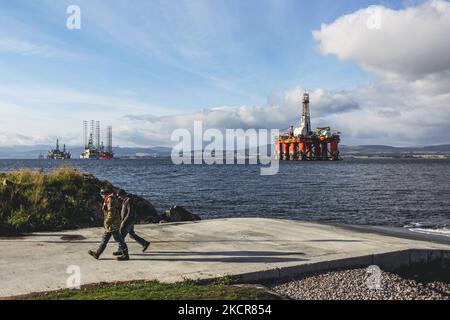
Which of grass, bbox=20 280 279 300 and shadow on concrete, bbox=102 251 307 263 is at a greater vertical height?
grass, bbox=20 280 279 300

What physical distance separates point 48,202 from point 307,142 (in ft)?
466

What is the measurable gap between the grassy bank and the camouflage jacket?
4261 mm

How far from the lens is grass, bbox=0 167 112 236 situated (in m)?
12.0

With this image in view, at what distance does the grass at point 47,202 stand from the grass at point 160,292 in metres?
6.18

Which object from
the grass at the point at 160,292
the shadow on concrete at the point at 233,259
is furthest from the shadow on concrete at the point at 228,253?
the grass at the point at 160,292

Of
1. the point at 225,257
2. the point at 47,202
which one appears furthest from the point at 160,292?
the point at 47,202

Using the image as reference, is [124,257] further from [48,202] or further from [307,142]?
[307,142]

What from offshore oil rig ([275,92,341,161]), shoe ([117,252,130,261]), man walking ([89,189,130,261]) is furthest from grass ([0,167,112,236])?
offshore oil rig ([275,92,341,161])

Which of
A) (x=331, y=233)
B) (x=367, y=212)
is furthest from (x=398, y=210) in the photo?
(x=331, y=233)

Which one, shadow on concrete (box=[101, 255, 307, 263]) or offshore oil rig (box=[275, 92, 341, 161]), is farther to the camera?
offshore oil rig (box=[275, 92, 341, 161])

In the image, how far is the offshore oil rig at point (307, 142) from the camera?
484 ft

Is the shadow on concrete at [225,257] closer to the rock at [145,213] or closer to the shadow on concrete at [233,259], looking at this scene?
the shadow on concrete at [233,259]

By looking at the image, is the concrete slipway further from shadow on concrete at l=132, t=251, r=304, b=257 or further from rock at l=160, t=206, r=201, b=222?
rock at l=160, t=206, r=201, b=222
